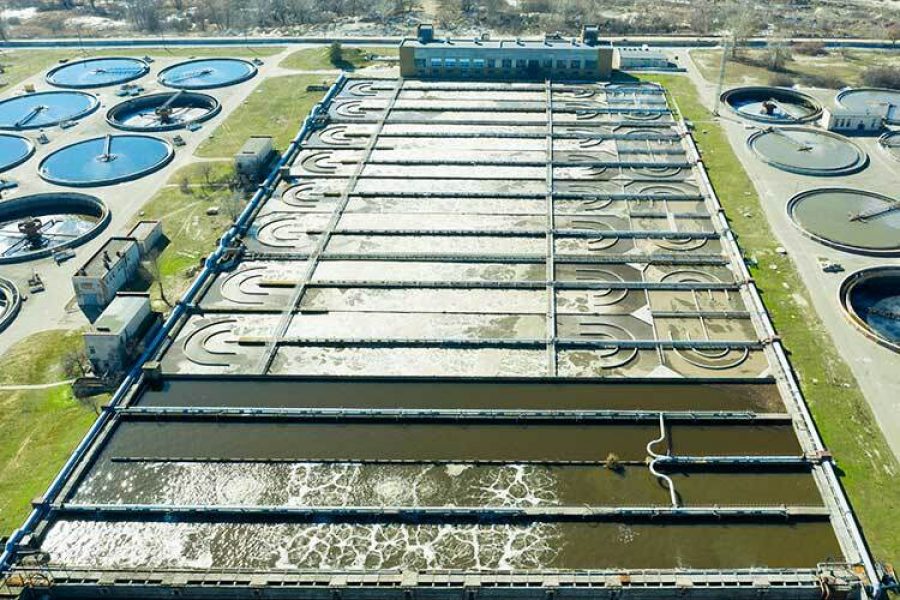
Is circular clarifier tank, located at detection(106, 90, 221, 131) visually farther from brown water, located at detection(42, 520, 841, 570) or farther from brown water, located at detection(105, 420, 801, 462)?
brown water, located at detection(42, 520, 841, 570)

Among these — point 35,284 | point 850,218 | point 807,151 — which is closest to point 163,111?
point 35,284

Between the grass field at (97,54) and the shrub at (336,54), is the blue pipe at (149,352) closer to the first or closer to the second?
the shrub at (336,54)

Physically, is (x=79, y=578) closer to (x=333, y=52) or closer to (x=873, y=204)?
(x=873, y=204)

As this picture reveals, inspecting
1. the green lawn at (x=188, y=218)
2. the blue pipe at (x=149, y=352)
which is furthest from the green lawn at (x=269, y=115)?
the green lawn at (x=188, y=218)

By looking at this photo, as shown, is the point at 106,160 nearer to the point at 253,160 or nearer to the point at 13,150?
the point at 13,150

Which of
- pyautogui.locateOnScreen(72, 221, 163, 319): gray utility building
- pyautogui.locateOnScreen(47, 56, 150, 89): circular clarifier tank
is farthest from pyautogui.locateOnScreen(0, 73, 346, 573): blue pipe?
pyautogui.locateOnScreen(47, 56, 150, 89): circular clarifier tank

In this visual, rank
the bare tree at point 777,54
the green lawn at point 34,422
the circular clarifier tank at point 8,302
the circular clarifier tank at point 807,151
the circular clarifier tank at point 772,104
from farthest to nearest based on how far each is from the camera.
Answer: the bare tree at point 777,54, the circular clarifier tank at point 772,104, the circular clarifier tank at point 807,151, the circular clarifier tank at point 8,302, the green lawn at point 34,422
